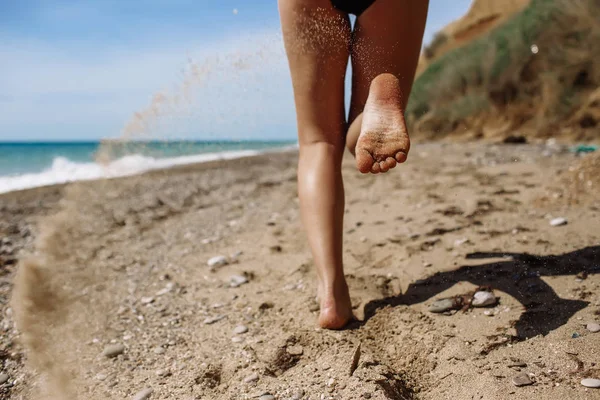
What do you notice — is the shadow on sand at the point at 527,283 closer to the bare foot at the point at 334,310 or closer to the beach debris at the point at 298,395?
the bare foot at the point at 334,310

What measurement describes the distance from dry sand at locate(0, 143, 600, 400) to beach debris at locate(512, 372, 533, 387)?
0.02 meters

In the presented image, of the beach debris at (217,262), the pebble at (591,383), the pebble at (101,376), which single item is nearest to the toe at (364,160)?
the pebble at (591,383)

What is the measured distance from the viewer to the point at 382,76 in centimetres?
154

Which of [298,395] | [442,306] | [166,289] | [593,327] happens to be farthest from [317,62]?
[166,289]

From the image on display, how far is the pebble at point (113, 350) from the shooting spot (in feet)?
5.75

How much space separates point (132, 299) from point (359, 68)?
5.26 ft

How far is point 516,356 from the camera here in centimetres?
138

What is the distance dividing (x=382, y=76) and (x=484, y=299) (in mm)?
914

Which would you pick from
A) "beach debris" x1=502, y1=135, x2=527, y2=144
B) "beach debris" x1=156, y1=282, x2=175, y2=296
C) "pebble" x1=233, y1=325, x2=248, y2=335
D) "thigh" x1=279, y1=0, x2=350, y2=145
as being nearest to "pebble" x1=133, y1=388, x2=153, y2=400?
"pebble" x1=233, y1=325, x2=248, y2=335

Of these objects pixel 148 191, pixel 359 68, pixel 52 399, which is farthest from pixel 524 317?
pixel 148 191

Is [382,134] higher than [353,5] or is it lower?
lower

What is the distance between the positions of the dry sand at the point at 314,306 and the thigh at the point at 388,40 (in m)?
0.83

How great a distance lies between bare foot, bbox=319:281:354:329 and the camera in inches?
65.9

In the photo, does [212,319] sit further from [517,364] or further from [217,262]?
[517,364]
